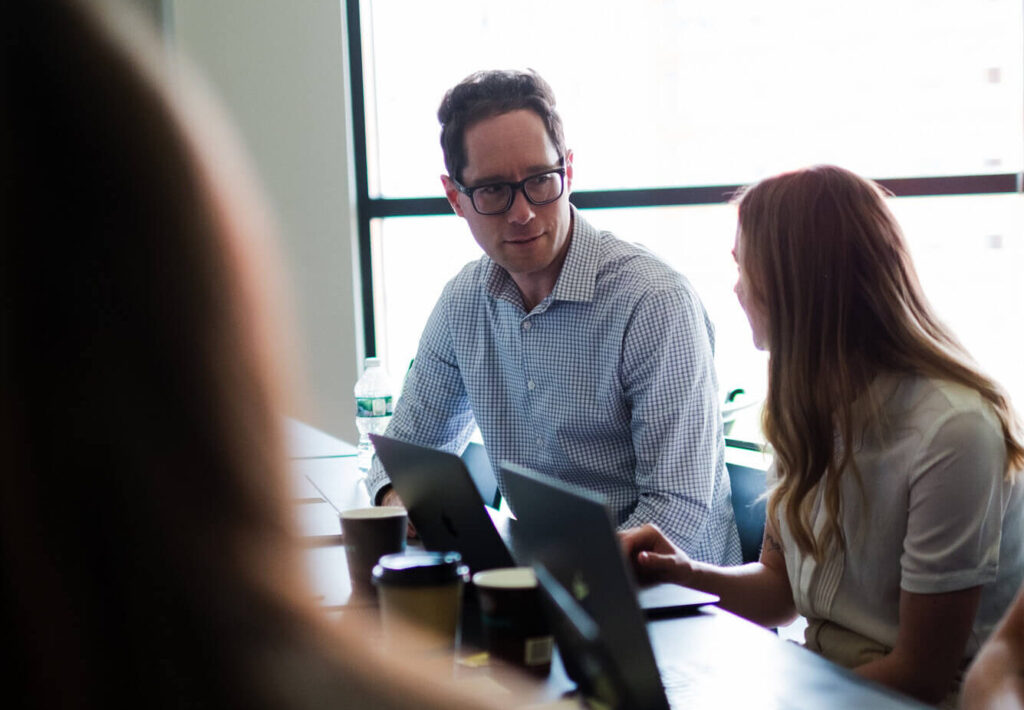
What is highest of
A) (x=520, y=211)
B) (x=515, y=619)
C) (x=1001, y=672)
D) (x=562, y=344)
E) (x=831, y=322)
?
(x=520, y=211)

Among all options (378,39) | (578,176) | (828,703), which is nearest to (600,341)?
(828,703)

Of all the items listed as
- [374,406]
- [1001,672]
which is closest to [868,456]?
[1001,672]

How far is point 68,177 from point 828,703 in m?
0.80

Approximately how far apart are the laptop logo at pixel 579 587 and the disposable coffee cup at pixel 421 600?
18 centimetres

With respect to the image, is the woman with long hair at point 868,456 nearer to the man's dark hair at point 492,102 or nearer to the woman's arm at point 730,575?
the woman's arm at point 730,575

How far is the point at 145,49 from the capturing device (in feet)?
1.79

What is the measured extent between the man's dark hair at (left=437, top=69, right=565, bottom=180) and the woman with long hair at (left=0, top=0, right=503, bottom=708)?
5.63 feet

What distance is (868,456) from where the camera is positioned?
4.81 ft

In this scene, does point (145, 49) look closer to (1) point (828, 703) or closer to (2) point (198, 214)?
(2) point (198, 214)

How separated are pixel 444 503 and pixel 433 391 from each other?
43.7 inches

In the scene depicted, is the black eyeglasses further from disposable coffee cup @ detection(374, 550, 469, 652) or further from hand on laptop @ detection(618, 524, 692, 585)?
disposable coffee cup @ detection(374, 550, 469, 652)

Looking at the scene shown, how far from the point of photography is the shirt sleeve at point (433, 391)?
2469mm

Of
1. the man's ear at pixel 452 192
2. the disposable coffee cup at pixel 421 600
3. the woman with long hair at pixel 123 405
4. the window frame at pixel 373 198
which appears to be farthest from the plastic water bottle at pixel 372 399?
the woman with long hair at pixel 123 405

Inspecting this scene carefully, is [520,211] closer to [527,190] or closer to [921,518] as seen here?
[527,190]
